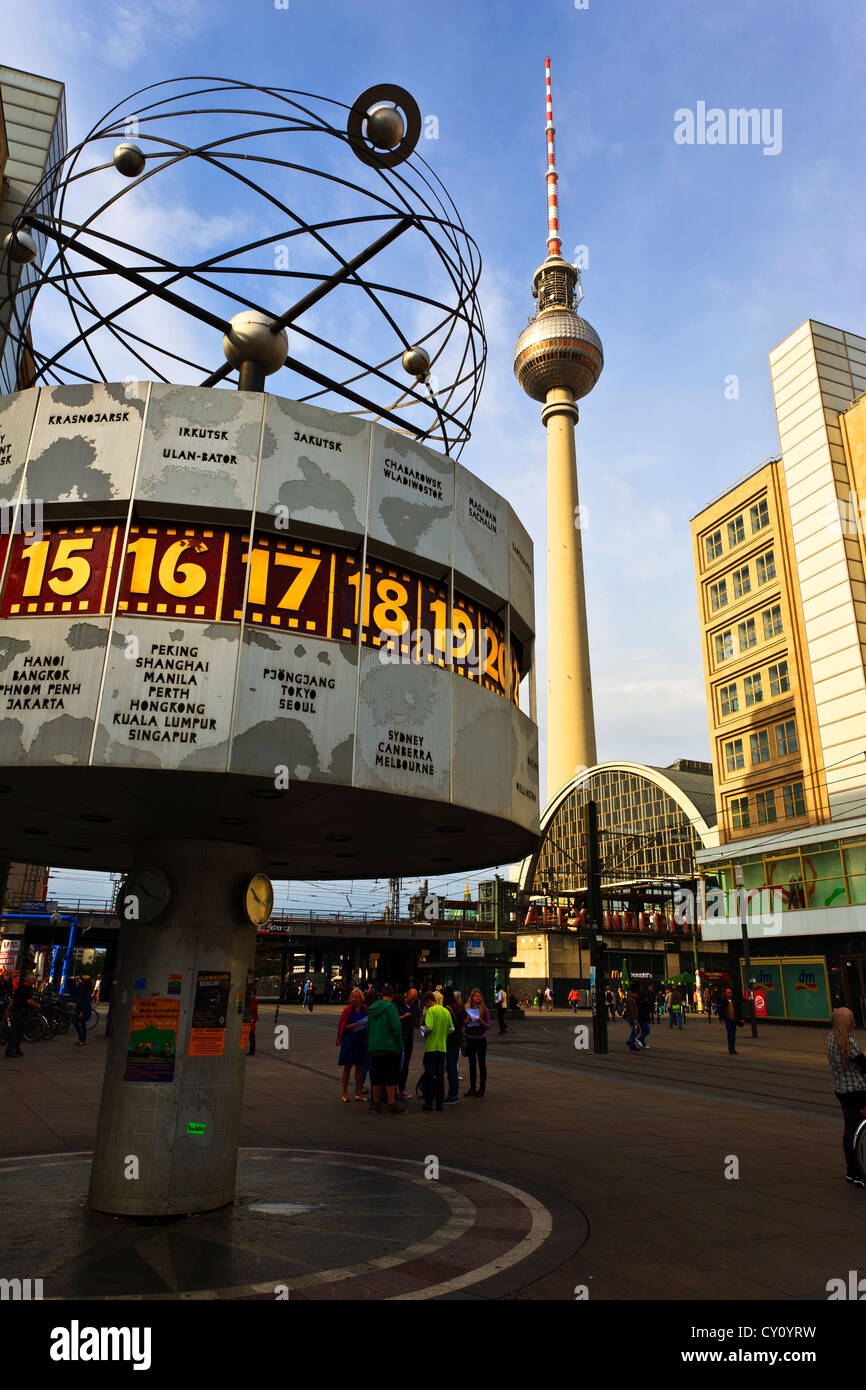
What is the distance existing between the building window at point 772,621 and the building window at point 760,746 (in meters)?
5.26

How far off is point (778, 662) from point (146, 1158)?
43.7 meters

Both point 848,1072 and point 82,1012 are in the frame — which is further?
point 82,1012

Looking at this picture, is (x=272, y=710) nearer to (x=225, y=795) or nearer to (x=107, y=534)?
(x=225, y=795)

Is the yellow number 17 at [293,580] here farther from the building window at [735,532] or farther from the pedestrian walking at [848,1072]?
the building window at [735,532]

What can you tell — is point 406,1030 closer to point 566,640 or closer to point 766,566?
point 766,566

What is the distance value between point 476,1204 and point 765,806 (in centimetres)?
4118

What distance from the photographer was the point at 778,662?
45719mm

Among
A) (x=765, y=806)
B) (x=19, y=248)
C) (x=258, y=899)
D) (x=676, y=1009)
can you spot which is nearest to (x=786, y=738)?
(x=765, y=806)

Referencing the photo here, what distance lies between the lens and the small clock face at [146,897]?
8.76 metres

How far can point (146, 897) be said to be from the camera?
346 inches

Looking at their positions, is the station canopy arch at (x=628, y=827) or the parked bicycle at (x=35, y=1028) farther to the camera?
the station canopy arch at (x=628, y=827)

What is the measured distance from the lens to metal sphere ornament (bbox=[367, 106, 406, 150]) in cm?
724

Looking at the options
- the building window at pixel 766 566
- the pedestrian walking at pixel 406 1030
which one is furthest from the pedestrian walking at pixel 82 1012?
the building window at pixel 766 566
